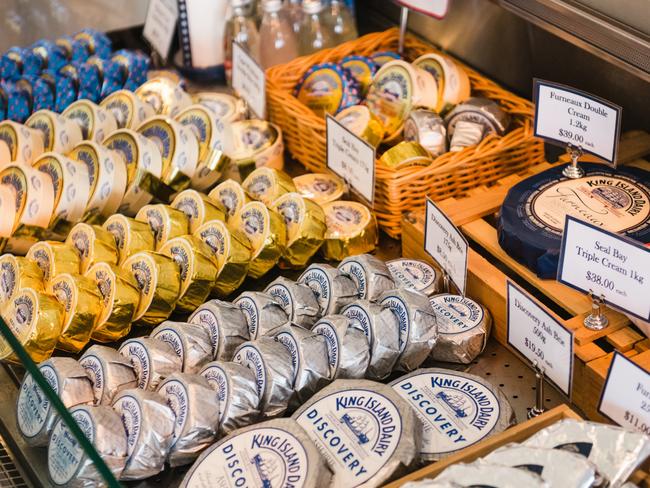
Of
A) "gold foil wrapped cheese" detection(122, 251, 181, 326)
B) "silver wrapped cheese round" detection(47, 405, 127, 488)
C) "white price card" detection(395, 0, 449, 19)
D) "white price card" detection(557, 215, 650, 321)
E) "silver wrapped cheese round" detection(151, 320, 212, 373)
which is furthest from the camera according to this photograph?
"white price card" detection(395, 0, 449, 19)

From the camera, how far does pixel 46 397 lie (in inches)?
55.0

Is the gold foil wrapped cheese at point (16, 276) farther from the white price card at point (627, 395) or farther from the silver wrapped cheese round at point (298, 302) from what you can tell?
the white price card at point (627, 395)

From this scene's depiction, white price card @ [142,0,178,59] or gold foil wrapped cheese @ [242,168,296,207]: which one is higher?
white price card @ [142,0,178,59]

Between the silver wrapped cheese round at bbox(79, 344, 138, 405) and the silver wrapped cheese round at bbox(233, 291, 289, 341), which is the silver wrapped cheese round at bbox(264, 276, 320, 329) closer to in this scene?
the silver wrapped cheese round at bbox(233, 291, 289, 341)

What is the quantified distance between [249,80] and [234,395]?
1.19 m

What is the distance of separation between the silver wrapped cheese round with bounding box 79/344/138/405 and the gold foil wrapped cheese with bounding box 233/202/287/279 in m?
0.43

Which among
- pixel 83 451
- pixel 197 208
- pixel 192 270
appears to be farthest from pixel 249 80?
pixel 83 451

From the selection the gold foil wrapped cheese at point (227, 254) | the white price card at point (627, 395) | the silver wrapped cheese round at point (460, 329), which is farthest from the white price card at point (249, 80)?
the white price card at point (627, 395)

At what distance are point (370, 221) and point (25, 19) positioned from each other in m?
1.68

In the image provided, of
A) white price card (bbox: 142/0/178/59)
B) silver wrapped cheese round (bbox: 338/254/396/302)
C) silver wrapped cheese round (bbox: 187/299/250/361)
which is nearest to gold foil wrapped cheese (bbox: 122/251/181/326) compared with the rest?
silver wrapped cheese round (bbox: 187/299/250/361)

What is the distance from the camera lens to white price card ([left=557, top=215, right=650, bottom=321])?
5.03ft

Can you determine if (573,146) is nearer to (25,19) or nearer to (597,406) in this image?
(597,406)

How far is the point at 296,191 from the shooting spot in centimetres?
224

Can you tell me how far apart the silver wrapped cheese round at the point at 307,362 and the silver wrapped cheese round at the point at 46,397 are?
36 centimetres
